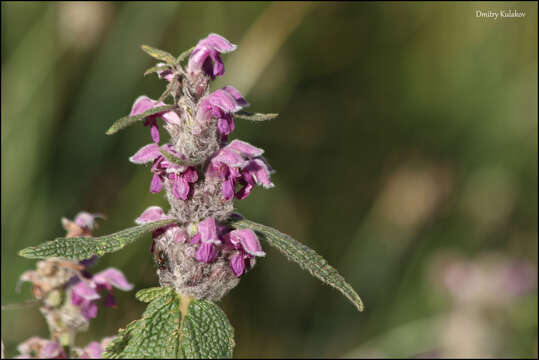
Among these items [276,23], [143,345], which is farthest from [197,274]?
[276,23]

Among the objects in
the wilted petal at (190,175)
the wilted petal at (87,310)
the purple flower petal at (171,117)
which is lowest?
the wilted petal at (87,310)

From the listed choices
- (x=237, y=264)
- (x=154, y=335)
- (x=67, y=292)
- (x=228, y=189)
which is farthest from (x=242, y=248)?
(x=67, y=292)

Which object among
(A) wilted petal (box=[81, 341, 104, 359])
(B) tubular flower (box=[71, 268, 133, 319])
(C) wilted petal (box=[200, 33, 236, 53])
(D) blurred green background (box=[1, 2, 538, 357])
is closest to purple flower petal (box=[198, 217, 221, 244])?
(C) wilted petal (box=[200, 33, 236, 53])

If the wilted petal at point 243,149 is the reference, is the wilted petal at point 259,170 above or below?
below

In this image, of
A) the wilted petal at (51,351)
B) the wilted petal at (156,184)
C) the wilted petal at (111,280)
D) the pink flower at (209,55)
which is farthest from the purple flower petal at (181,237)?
the wilted petal at (51,351)

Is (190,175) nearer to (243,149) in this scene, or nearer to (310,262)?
(243,149)

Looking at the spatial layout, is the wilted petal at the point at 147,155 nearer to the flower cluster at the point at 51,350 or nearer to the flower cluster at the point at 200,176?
the flower cluster at the point at 200,176

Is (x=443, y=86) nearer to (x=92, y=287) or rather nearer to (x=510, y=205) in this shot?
(x=510, y=205)
